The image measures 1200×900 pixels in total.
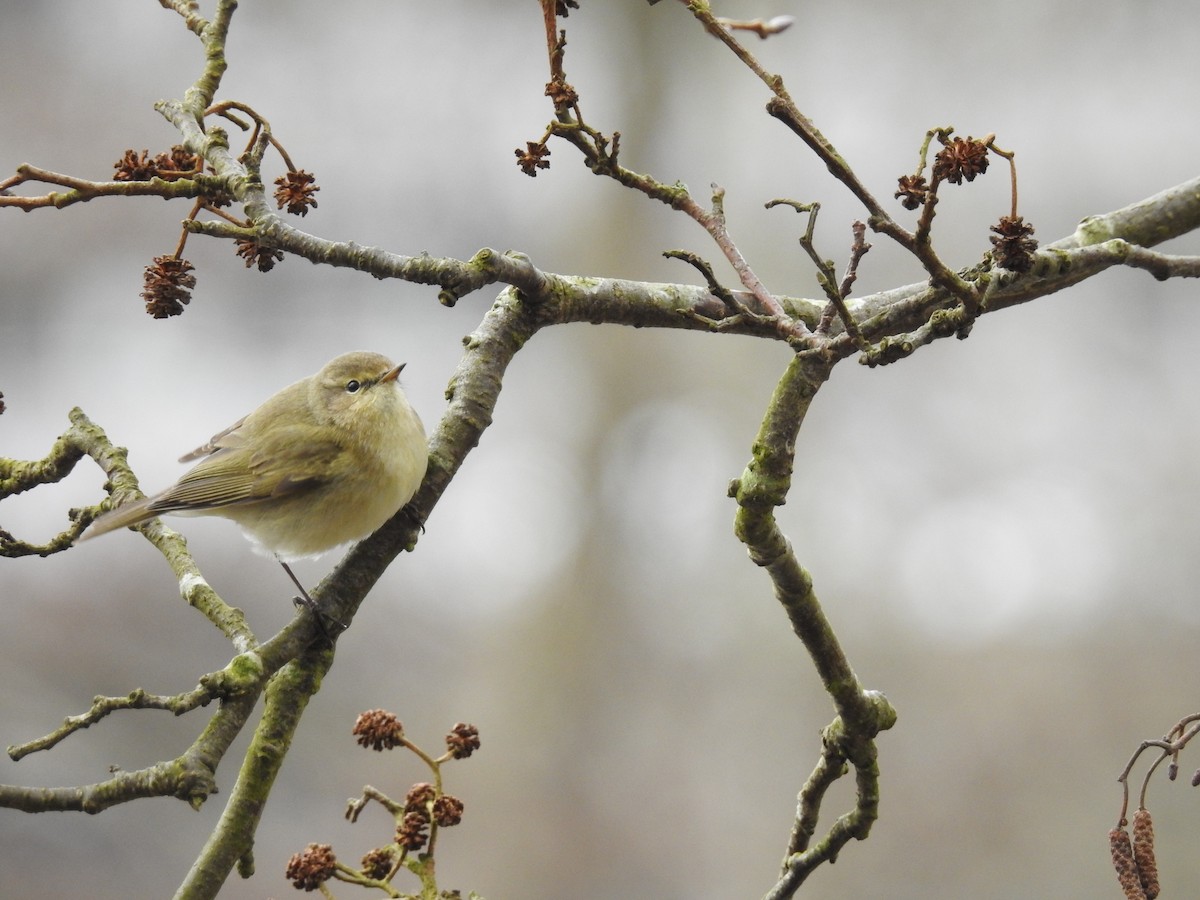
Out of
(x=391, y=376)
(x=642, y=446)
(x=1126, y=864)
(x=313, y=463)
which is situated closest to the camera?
(x=1126, y=864)

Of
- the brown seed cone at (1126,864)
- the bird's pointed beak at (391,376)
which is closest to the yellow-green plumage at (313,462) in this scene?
the bird's pointed beak at (391,376)

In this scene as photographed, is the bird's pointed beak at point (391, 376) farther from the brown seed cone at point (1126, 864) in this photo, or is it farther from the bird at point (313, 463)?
the brown seed cone at point (1126, 864)

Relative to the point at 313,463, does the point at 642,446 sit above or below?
above

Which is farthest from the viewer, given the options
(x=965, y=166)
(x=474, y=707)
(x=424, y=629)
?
(x=474, y=707)

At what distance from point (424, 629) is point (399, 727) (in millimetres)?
3909

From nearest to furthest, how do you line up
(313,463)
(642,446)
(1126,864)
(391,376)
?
(1126,864), (313,463), (391,376), (642,446)

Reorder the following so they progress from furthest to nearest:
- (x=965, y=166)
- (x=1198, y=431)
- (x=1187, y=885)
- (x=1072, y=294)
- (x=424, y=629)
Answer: (x=424, y=629), (x=1072, y=294), (x=1198, y=431), (x=1187, y=885), (x=965, y=166)

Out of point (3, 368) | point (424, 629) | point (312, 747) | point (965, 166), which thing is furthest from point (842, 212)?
point (965, 166)

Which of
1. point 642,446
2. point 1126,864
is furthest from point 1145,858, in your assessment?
point 642,446

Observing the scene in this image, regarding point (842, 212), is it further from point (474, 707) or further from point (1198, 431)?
point (474, 707)

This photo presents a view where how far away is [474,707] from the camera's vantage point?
5.25m

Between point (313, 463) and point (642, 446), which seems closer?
point (313, 463)

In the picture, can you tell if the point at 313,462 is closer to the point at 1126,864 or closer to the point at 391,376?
the point at 391,376

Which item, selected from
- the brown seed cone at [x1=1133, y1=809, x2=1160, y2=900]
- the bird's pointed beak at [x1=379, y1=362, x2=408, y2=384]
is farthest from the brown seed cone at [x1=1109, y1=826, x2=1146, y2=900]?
the bird's pointed beak at [x1=379, y1=362, x2=408, y2=384]
